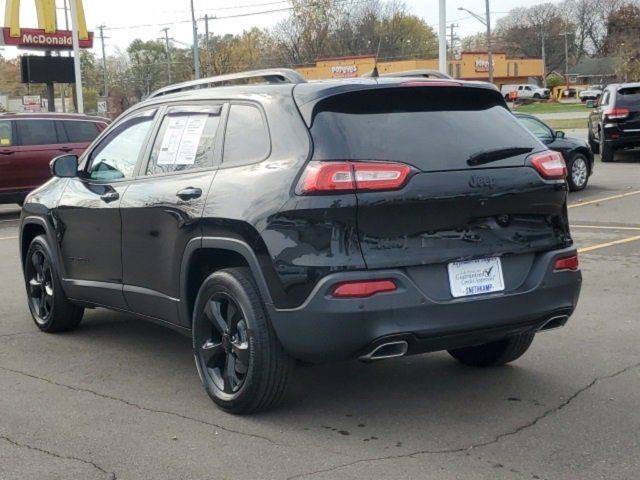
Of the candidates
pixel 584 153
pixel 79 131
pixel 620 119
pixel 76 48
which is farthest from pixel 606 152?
pixel 76 48

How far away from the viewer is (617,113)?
20.1m

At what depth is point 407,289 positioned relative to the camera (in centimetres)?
420

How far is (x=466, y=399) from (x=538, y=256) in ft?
3.14

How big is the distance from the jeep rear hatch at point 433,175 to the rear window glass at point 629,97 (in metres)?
16.4

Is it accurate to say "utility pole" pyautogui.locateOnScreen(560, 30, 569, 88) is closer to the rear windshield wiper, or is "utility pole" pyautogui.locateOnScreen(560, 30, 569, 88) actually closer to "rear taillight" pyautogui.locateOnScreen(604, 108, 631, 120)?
"rear taillight" pyautogui.locateOnScreen(604, 108, 631, 120)

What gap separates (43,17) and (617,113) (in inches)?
868

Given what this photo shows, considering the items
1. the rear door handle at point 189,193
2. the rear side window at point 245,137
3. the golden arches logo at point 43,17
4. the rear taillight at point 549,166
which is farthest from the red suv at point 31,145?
the golden arches logo at point 43,17

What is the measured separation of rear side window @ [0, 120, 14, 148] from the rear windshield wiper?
496 inches

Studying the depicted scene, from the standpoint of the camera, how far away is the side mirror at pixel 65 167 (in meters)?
6.13

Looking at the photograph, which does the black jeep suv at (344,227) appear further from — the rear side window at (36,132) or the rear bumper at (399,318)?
the rear side window at (36,132)

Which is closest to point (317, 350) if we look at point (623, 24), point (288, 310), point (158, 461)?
point (288, 310)

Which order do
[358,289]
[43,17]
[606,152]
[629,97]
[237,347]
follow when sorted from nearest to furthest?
[358,289]
[237,347]
[629,97]
[606,152]
[43,17]

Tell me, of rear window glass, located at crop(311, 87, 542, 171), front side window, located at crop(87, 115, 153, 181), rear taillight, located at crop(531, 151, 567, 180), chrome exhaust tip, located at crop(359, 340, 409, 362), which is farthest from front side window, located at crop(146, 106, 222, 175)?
rear taillight, located at crop(531, 151, 567, 180)

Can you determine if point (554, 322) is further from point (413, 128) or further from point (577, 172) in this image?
point (577, 172)
